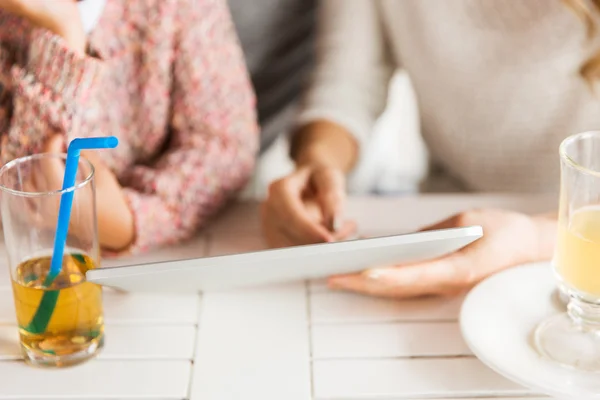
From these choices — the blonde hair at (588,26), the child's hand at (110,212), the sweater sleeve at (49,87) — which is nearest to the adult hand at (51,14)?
the sweater sleeve at (49,87)

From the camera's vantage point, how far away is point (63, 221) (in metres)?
0.72

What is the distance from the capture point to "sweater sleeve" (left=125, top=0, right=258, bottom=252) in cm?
100

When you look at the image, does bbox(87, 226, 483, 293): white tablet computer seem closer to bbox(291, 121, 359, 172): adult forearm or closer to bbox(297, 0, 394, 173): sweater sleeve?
bbox(291, 121, 359, 172): adult forearm

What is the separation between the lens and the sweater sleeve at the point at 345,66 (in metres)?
1.35

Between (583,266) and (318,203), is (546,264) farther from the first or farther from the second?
(318,203)

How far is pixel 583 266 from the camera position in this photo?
2.48 ft

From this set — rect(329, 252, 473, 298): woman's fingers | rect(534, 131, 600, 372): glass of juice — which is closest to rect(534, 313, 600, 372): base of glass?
rect(534, 131, 600, 372): glass of juice

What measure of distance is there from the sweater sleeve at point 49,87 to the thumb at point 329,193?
1.04 feet

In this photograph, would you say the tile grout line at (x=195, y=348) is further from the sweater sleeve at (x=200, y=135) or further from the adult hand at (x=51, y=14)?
the adult hand at (x=51, y=14)

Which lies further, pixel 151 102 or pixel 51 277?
pixel 151 102

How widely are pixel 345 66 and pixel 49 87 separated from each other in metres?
0.64

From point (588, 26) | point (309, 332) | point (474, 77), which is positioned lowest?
point (309, 332)

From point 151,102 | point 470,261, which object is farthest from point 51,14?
point 470,261

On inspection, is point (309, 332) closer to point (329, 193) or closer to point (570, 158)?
point (329, 193)
